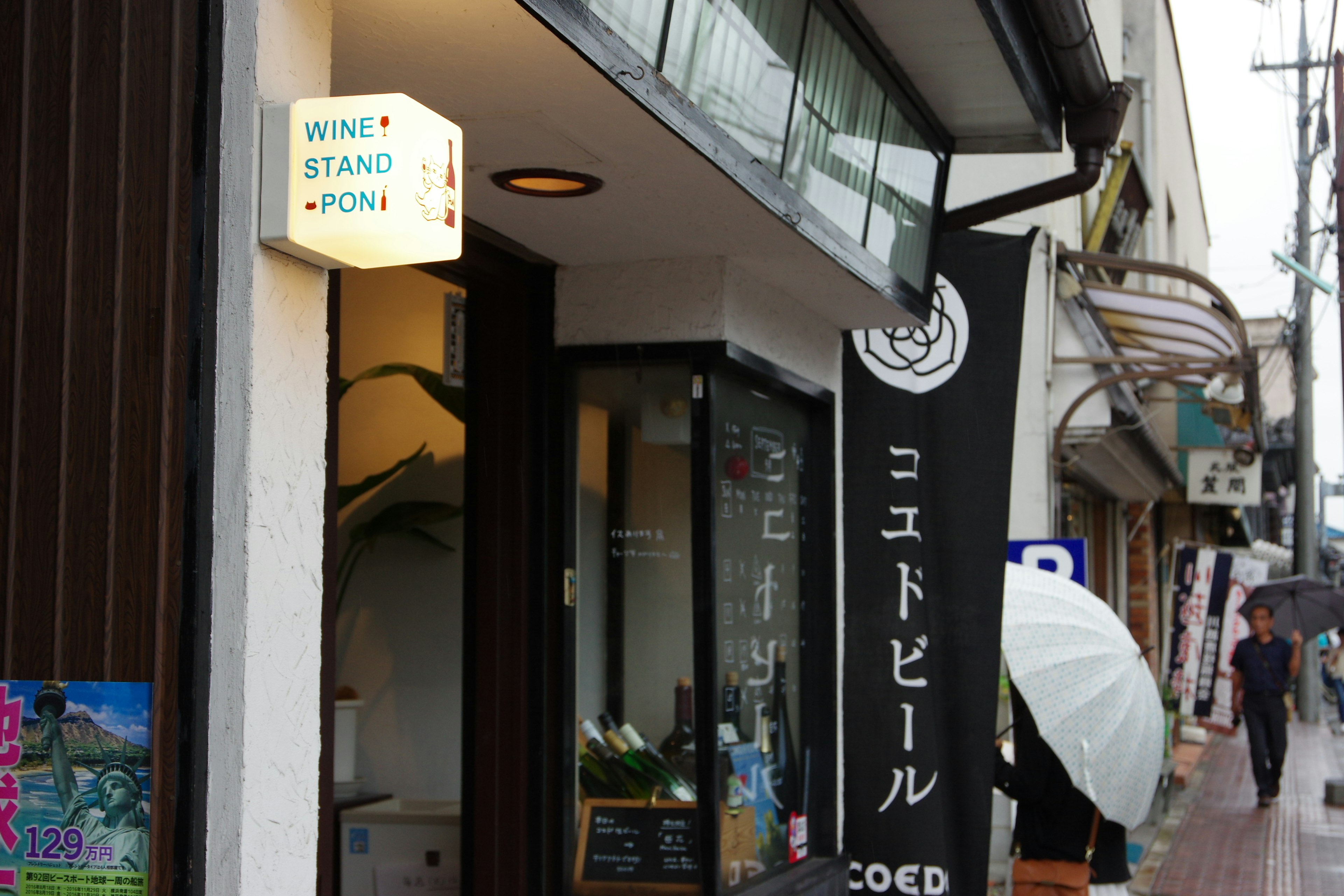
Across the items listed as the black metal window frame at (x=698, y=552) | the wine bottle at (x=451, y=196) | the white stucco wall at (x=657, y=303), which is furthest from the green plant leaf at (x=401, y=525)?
the wine bottle at (x=451, y=196)

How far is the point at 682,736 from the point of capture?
544 cm

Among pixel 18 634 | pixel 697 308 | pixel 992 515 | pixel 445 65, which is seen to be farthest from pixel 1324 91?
pixel 18 634

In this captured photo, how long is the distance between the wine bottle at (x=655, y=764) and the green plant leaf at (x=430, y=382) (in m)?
A: 1.74

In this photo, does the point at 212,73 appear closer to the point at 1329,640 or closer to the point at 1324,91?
the point at 1324,91

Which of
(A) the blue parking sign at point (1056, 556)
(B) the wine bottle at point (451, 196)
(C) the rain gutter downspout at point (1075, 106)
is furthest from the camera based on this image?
(A) the blue parking sign at point (1056, 556)

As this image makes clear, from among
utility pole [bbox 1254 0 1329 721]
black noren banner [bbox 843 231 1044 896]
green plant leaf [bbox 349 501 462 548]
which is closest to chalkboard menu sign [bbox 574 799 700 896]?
black noren banner [bbox 843 231 1044 896]

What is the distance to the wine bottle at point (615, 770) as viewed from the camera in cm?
542

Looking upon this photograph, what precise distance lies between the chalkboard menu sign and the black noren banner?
1503mm

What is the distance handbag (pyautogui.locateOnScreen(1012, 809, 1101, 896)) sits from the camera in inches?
230

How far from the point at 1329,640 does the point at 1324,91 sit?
46.1ft

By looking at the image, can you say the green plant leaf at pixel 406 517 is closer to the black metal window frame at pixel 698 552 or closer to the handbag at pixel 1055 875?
the black metal window frame at pixel 698 552

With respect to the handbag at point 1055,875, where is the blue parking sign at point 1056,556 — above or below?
above

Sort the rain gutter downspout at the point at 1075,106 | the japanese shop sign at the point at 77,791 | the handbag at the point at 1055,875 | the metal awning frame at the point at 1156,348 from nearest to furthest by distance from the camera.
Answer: the japanese shop sign at the point at 77,791, the rain gutter downspout at the point at 1075,106, the handbag at the point at 1055,875, the metal awning frame at the point at 1156,348

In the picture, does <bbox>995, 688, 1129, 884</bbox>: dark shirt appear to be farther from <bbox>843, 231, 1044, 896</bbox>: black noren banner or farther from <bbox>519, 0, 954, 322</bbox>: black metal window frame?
<bbox>519, 0, 954, 322</bbox>: black metal window frame
